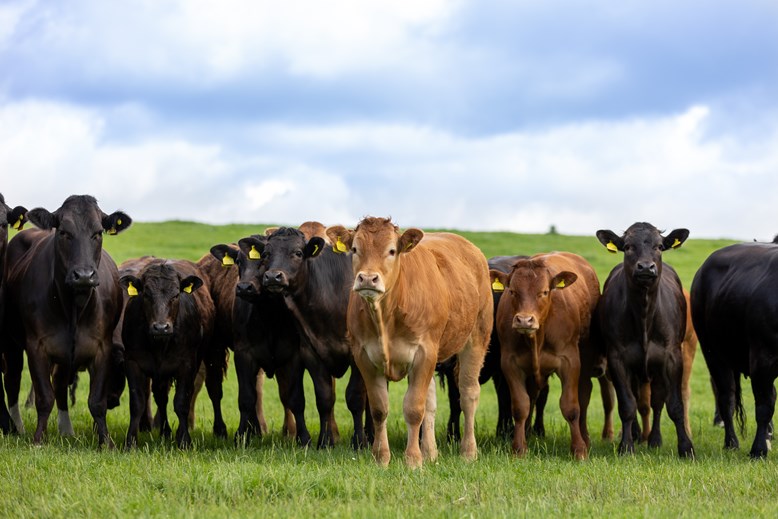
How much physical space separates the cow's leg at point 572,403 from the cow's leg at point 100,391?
4.57 meters

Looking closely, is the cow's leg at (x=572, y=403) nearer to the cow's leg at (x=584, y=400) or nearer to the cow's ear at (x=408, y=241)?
the cow's leg at (x=584, y=400)

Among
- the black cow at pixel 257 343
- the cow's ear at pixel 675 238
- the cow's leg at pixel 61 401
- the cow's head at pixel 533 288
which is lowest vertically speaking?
the cow's leg at pixel 61 401

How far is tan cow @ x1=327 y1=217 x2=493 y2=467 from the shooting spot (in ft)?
27.5

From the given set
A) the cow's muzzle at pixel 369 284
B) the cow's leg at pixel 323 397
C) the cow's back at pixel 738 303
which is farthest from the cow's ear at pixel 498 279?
the cow's muzzle at pixel 369 284

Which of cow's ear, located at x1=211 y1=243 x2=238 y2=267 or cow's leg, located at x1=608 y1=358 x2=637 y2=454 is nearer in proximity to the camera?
cow's leg, located at x1=608 y1=358 x2=637 y2=454

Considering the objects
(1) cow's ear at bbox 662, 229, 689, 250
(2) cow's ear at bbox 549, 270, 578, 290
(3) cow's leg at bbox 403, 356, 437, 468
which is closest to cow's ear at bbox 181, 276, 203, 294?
(3) cow's leg at bbox 403, 356, 437, 468

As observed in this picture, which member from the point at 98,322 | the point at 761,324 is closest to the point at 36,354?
the point at 98,322

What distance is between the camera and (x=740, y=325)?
11.1 metres

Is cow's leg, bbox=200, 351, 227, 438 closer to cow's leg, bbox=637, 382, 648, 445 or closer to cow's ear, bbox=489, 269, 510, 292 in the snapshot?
cow's ear, bbox=489, 269, 510, 292

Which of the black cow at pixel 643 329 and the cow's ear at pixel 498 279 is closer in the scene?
the black cow at pixel 643 329

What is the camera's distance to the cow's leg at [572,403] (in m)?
10.1

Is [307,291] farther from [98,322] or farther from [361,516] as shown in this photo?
[361,516]

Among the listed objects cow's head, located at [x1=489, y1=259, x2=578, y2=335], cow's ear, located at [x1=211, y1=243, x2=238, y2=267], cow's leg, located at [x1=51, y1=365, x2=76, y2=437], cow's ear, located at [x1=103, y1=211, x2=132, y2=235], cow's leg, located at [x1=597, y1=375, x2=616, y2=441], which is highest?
cow's ear, located at [x1=103, y1=211, x2=132, y2=235]

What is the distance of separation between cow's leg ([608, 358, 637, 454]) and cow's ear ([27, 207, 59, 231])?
5937mm
